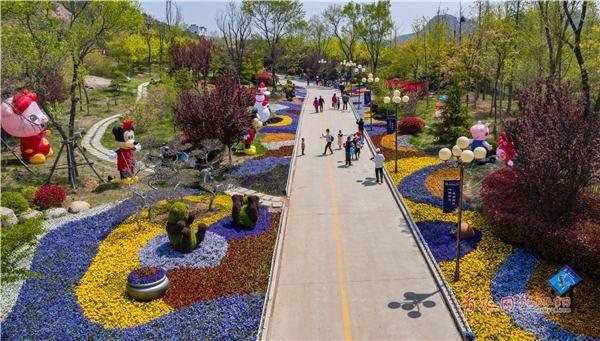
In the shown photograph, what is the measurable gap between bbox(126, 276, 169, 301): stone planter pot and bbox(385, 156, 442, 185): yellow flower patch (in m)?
12.9

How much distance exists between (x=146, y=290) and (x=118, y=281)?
167 cm

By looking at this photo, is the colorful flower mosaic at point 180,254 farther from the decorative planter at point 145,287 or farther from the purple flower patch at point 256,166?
the purple flower patch at point 256,166

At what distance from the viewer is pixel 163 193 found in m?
17.9

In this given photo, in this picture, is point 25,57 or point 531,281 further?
point 25,57

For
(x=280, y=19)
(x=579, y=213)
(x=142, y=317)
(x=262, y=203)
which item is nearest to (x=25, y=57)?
(x=262, y=203)

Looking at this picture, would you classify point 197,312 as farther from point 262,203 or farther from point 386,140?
point 386,140

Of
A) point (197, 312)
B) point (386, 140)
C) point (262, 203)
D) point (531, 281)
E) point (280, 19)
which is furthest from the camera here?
point (280, 19)

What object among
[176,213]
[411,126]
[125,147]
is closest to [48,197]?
[125,147]

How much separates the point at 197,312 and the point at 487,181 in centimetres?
1258

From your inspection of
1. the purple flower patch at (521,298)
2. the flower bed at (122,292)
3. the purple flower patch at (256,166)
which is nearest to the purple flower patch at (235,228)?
the flower bed at (122,292)

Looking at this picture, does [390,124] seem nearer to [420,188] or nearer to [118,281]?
[420,188]

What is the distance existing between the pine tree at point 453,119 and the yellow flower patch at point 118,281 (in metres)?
16.0

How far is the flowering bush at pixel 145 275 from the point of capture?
12.4m

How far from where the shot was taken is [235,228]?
17.0 m
